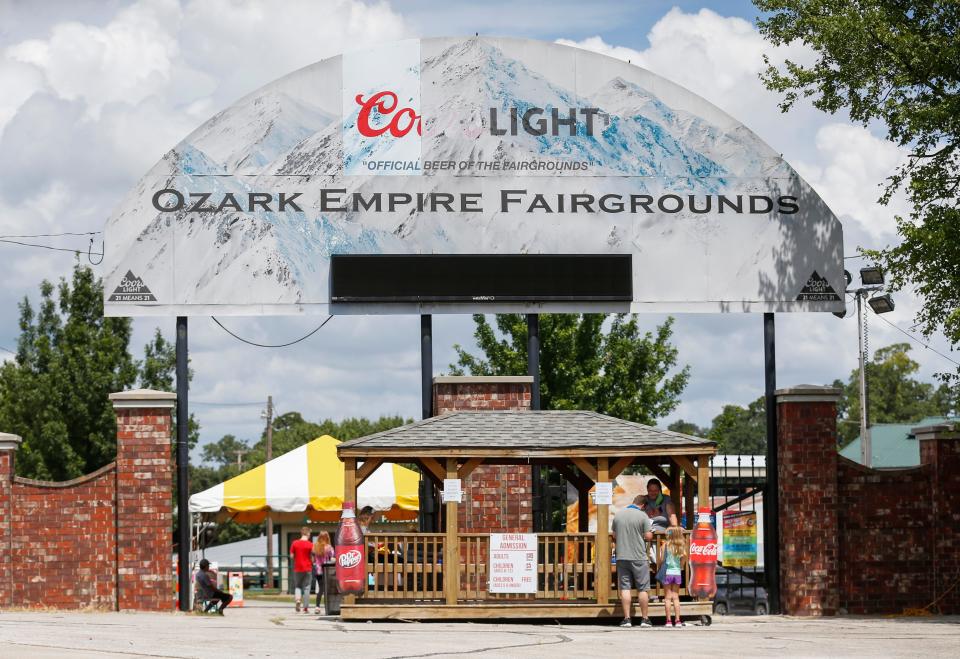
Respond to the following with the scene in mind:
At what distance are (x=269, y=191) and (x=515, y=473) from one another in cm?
573

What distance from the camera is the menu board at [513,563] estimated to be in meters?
19.0

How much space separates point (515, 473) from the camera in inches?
863

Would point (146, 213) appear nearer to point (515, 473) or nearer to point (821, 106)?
point (515, 473)

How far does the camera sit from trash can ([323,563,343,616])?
Answer: 20.4 meters

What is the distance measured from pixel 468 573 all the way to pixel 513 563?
0.63 metres

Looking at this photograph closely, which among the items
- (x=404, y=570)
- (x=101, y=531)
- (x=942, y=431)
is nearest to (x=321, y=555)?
(x=101, y=531)

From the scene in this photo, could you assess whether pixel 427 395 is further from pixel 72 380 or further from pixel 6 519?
pixel 72 380

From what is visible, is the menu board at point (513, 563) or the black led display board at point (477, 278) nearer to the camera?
the menu board at point (513, 563)

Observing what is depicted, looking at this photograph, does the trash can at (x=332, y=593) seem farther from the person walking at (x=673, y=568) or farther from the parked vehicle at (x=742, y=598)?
the parked vehicle at (x=742, y=598)

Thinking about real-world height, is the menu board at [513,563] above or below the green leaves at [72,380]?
below

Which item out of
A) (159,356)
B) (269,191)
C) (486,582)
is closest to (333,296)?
(269,191)

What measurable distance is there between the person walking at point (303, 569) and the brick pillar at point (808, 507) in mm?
7440

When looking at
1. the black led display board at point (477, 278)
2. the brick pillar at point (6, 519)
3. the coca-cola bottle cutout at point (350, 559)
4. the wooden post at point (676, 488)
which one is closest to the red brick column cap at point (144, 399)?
the brick pillar at point (6, 519)

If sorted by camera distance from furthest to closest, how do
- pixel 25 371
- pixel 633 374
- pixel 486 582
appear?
pixel 633 374, pixel 25 371, pixel 486 582
